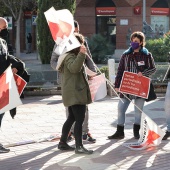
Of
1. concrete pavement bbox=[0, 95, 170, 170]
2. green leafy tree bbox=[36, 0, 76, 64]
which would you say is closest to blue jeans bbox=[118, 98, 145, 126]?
concrete pavement bbox=[0, 95, 170, 170]

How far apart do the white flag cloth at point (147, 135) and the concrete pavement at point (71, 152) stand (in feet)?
0.36

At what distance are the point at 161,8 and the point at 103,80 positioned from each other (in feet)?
102

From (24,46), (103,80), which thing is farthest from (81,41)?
(24,46)

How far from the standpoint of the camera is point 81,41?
276 inches

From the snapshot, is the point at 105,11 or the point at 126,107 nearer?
the point at 126,107

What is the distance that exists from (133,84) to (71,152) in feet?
4.86

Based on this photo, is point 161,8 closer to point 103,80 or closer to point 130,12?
point 130,12

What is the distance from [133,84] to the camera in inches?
310

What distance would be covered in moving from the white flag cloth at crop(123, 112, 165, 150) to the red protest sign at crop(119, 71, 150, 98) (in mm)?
499

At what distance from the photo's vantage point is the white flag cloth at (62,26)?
681cm

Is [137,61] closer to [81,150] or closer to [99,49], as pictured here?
[81,150]

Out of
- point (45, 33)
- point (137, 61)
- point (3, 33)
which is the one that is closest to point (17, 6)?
point (45, 33)

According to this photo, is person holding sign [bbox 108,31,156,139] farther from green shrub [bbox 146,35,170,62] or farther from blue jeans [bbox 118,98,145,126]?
green shrub [bbox 146,35,170,62]

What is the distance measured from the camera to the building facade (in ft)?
120
